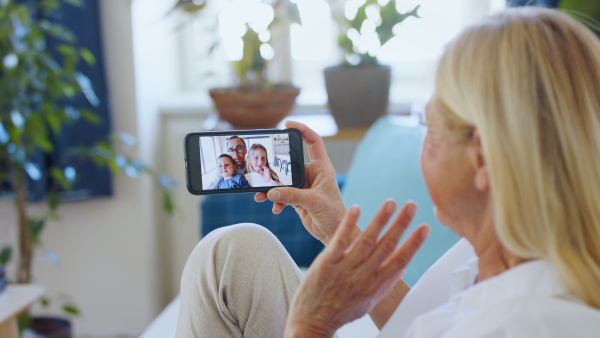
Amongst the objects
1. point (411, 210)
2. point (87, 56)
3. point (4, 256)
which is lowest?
point (4, 256)

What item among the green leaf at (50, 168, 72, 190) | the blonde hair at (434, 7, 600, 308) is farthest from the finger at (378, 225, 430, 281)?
the green leaf at (50, 168, 72, 190)

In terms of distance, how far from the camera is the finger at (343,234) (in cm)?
68

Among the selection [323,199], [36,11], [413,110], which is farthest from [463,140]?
[36,11]

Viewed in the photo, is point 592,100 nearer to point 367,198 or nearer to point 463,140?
point 463,140

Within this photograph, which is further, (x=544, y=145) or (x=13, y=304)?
(x=13, y=304)

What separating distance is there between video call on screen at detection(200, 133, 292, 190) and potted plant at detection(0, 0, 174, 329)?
1.08 m

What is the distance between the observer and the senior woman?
1.99 ft

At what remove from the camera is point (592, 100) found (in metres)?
0.62

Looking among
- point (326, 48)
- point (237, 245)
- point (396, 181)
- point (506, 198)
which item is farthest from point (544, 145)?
point (326, 48)

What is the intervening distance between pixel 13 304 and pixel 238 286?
2.40ft

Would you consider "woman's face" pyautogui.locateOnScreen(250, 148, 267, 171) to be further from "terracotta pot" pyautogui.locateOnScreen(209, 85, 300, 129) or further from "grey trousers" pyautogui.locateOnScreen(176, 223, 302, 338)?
"terracotta pot" pyautogui.locateOnScreen(209, 85, 300, 129)

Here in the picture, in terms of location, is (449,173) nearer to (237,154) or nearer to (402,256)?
(402,256)

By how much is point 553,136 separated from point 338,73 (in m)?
1.40

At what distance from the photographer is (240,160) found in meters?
0.87
